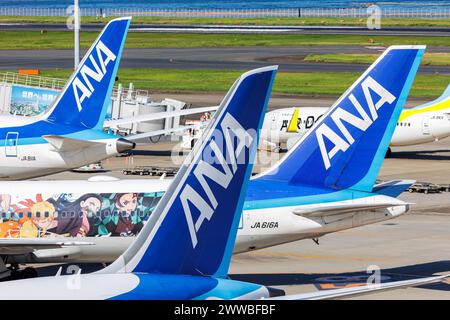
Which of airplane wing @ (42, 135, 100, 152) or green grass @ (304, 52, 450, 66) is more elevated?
green grass @ (304, 52, 450, 66)

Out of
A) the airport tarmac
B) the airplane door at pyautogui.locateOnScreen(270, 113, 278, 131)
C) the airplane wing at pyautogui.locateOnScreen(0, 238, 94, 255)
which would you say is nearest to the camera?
the airplane wing at pyautogui.locateOnScreen(0, 238, 94, 255)

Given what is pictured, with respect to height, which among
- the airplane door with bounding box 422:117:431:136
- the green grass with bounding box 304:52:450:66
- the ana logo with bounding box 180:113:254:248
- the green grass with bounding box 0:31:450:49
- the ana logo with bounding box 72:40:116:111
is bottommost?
the ana logo with bounding box 180:113:254:248

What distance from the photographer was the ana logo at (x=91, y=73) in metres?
54.5

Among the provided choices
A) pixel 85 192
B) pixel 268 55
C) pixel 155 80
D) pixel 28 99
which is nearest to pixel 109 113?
pixel 28 99

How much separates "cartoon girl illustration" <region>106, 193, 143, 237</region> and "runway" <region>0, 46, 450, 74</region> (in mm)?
94941

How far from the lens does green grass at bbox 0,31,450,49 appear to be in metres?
162

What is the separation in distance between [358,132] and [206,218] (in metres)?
18.5

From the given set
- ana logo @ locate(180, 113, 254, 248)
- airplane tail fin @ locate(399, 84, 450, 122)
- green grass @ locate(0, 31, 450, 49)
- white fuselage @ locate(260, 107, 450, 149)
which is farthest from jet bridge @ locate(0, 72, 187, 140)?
green grass @ locate(0, 31, 450, 49)

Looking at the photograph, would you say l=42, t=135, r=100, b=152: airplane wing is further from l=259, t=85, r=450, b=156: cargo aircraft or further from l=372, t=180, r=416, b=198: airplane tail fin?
l=259, t=85, r=450, b=156: cargo aircraft

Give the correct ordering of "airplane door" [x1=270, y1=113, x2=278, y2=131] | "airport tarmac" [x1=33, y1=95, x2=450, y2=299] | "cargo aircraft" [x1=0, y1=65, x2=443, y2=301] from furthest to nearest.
→ "airplane door" [x1=270, y1=113, x2=278, y2=131] < "airport tarmac" [x1=33, y1=95, x2=450, y2=299] < "cargo aircraft" [x1=0, y1=65, x2=443, y2=301]

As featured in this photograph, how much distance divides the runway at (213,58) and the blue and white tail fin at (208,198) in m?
112

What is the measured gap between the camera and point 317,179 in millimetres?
36375

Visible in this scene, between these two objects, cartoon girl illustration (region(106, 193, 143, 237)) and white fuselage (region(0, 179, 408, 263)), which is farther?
cartoon girl illustration (region(106, 193, 143, 237))
